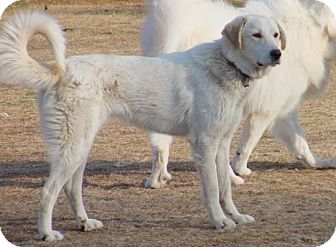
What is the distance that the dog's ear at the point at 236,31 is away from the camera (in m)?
6.78

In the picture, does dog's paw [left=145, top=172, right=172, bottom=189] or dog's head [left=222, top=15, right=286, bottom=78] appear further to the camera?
dog's paw [left=145, top=172, right=172, bottom=189]

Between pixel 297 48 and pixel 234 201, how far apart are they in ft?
5.87

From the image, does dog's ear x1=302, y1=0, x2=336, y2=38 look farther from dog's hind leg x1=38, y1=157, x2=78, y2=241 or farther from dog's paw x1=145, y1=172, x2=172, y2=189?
dog's hind leg x1=38, y1=157, x2=78, y2=241

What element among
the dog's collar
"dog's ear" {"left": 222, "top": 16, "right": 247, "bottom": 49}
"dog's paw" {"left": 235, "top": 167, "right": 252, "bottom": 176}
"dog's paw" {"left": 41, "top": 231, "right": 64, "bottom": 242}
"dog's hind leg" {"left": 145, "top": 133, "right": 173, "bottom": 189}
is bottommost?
"dog's paw" {"left": 235, "top": 167, "right": 252, "bottom": 176}

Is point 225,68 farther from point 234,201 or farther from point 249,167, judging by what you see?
point 249,167

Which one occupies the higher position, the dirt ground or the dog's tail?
the dog's tail

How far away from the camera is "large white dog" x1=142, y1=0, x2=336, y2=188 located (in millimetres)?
8125

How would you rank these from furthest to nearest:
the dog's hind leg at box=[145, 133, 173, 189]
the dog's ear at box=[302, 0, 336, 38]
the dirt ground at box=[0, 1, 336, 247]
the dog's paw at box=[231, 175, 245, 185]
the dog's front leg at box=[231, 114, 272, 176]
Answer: the dog's ear at box=[302, 0, 336, 38]
the dog's front leg at box=[231, 114, 272, 176]
the dog's paw at box=[231, 175, 245, 185]
the dog's hind leg at box=[145, 133, 173, 189]
the dirt ground at box=[0, 1, 336, 247]

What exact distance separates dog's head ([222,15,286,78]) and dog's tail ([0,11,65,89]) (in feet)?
4.06

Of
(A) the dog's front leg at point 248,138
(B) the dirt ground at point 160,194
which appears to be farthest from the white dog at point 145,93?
(A) the dog's front leg at point 248,138

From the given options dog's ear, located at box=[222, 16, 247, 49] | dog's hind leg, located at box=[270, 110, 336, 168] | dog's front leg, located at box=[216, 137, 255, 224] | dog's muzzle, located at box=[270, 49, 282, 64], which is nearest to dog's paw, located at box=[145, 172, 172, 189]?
dog's front leg, located at box=[216, 137, 255, 224]

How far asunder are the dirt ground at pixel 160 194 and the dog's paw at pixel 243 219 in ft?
0.18

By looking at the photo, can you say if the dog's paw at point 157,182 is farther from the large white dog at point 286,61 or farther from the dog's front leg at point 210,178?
the dog's front leg at point 210,178

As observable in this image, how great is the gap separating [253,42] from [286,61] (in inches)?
69.4
